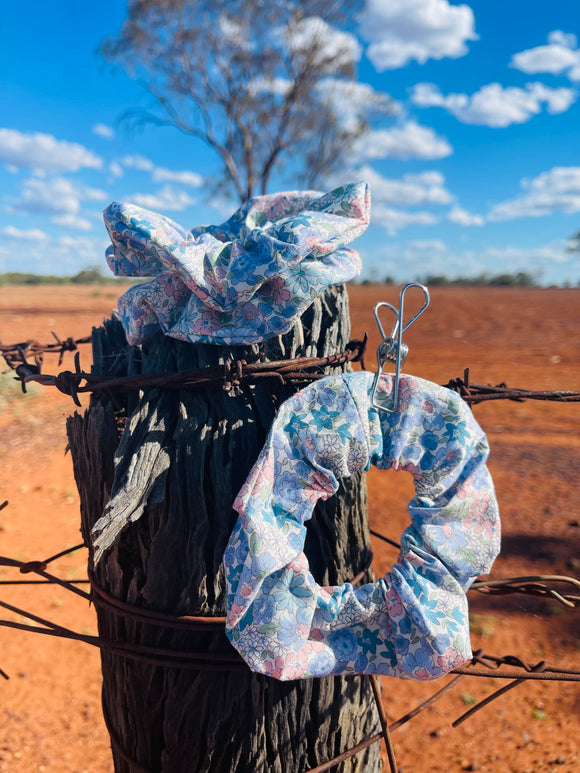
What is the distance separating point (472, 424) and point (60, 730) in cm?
294

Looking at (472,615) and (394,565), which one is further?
(472,615)

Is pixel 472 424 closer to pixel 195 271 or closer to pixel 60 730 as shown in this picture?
pixel 195 271

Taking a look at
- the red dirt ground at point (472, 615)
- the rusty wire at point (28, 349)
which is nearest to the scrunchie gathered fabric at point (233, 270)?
the rusty wire at point (28, 349)

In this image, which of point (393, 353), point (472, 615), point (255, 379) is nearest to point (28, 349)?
point (255, 379)

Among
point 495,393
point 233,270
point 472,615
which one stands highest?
point 233,270

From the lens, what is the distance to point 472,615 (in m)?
3.68

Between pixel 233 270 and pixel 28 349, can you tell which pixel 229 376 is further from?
pixel 28 349

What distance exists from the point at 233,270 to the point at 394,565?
23.0 inches

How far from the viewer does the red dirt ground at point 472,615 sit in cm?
285

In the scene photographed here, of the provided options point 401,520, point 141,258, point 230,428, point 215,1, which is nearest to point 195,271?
point 141,258

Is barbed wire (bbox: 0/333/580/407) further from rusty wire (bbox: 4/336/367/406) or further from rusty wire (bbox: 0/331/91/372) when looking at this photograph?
rusty wire (bbox: 0/331/91/372)

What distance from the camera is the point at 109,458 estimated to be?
1283 mm

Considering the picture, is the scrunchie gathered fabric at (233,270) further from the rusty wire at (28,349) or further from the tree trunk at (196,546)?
the rusty wire at (28,349)

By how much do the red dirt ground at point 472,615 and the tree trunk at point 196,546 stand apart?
1850 millimetres
